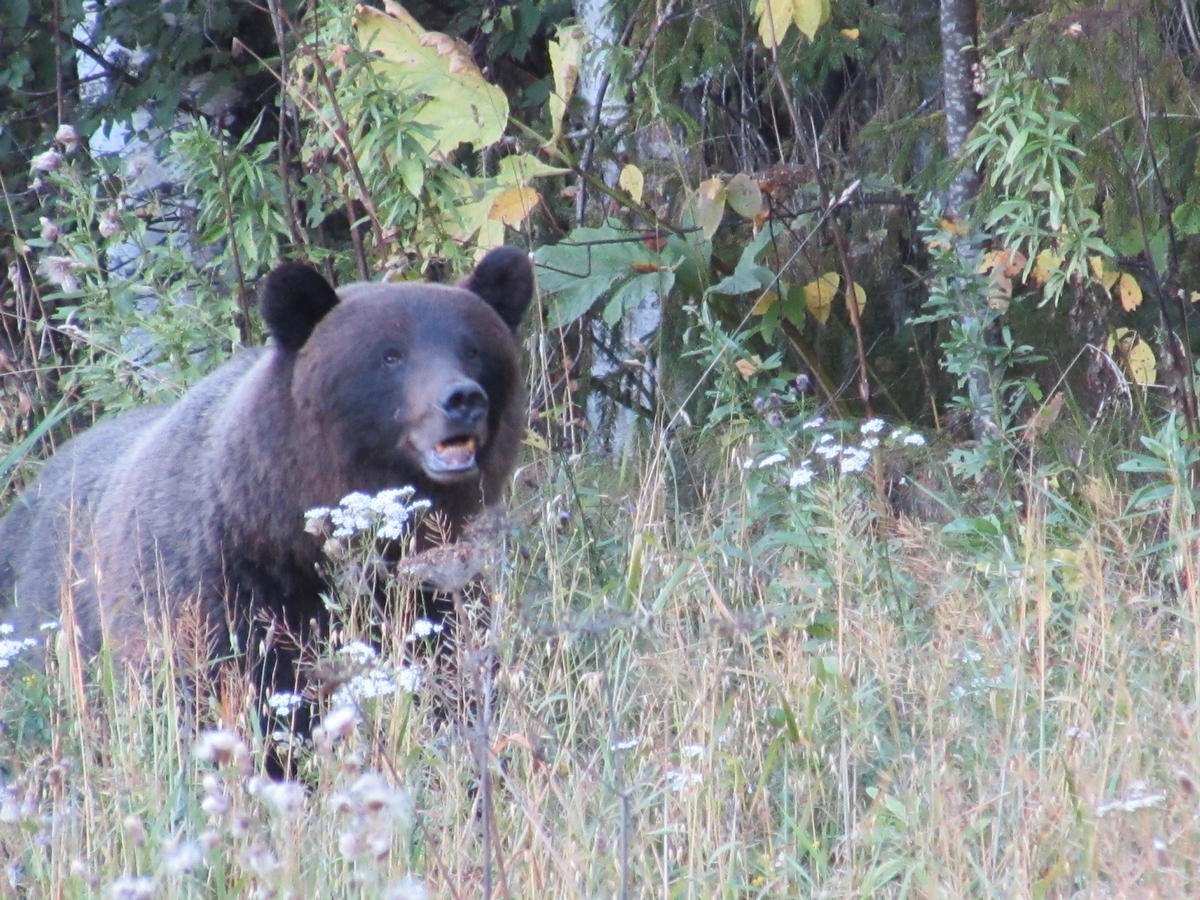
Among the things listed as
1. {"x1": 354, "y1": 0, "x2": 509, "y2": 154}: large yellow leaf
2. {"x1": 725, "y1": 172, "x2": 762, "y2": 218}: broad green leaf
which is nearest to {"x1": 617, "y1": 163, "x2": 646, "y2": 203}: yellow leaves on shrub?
{"x1": 725, "y1": 172, "x2": 762, "y2": 218}: broad green leaf

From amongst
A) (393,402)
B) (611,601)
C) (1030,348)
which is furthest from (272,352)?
(1030,348)

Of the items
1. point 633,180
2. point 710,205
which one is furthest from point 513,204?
point 710,205

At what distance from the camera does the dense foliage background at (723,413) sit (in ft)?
10.9

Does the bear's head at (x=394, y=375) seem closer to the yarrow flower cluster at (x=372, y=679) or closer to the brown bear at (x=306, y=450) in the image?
the brown bear at (x=306, y=450)

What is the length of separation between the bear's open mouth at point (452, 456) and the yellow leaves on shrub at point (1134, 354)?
254cm

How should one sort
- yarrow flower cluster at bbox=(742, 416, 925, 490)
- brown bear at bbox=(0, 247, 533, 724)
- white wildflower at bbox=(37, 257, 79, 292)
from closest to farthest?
yarrow flower cluster at bbox=(742, 416, 925, 490)
brown bear at bbox=(0, 247, 533, 724)
white wildflower at bbox=(37, 257, 79, 292)

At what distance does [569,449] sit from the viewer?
7.09 metres

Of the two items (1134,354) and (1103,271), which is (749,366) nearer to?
(1103,271)

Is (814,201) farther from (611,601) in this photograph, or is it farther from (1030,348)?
(611,601)

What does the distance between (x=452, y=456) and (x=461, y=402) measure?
17 cm

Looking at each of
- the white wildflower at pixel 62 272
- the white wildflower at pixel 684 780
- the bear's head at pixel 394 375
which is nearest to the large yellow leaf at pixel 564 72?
the bear's head at pixel 394 375

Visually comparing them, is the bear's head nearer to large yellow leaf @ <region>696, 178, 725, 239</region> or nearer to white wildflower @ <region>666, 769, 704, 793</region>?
large yellow leaf @ <region>696, 178, 725, 239</region>

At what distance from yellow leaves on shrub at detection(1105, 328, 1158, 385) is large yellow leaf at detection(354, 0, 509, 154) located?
2.35m

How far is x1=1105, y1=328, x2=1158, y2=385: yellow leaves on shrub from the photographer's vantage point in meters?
6.18
